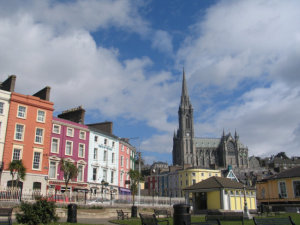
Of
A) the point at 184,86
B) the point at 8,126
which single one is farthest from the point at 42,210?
the point at 184,86

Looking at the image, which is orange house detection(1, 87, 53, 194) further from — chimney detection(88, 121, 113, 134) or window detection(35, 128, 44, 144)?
chimney detection(88, 121, 113, 134)

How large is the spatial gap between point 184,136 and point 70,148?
131 m

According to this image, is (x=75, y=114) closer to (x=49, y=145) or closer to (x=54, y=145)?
(x=54, y=145)

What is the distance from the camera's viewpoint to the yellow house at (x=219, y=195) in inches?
1297

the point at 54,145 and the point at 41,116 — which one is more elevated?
the point at 41,116

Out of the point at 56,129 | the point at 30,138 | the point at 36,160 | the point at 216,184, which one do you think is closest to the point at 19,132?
the point at 30,138

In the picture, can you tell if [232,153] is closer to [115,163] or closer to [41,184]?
[115,163]

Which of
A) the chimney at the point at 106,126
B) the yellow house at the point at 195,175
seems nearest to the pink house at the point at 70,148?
the chimney at the point at 106,126

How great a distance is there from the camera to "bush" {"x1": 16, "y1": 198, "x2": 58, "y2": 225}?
12242 millimetres

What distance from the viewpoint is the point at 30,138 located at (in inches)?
1410

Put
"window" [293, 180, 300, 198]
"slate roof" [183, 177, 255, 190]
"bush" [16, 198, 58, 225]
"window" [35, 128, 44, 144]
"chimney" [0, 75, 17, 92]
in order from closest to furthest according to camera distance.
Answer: "bush" [16, 198, 58, 225], "slate roof" [183, 177, 255, 190], "chimney" [0, 75, 17, 92], "window" [35, 128, 44, 144], "window" [293, 180, 300, 198]

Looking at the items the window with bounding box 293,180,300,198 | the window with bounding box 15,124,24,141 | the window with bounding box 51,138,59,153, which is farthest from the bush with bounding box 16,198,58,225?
Result: the window with bounding box 293,180,300,198

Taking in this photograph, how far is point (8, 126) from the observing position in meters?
34.1

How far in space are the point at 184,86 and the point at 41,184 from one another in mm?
157592
